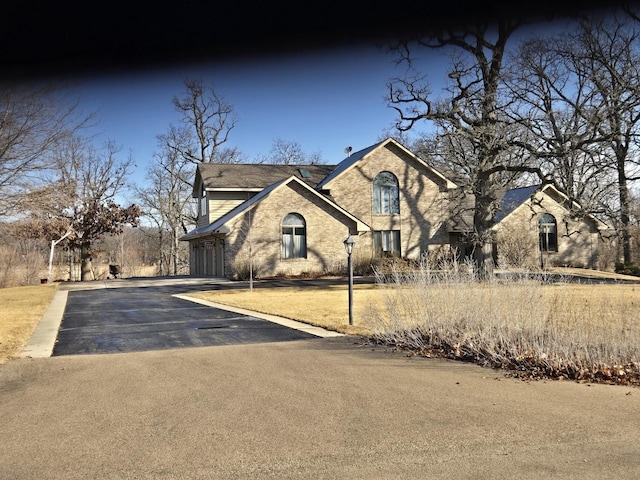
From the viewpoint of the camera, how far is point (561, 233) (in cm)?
3456

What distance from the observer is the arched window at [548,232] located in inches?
1364

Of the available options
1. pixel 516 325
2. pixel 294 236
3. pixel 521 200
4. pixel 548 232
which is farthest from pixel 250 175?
pixel 516 325

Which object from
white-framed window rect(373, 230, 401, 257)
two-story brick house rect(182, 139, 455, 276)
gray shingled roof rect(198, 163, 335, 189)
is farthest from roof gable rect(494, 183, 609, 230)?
gray shingled roof rect(198, 163, 335, 189)

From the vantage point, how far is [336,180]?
109 feet

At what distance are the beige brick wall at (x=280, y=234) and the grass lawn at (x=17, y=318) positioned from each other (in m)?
9.99

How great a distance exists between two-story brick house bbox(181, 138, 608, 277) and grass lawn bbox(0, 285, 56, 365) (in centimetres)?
1077

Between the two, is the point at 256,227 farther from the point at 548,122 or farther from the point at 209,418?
the point at 209,418

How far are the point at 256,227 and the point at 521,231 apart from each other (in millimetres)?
16701

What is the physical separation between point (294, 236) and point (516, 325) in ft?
71.3

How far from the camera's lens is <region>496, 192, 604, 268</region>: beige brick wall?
1326 inches

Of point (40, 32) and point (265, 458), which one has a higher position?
point (40, 32)

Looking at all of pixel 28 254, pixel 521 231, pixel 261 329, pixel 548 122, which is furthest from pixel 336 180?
pixel 261 329

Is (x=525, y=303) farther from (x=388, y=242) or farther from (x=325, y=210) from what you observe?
(x=388, y=242)

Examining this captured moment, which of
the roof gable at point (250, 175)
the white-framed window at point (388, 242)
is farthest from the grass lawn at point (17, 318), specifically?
the white-framed window at point (388, 242)
